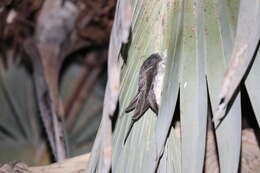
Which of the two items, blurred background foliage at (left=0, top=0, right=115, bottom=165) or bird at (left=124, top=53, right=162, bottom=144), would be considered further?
blurred background foliage at (left=0, top=0, right=115, bottom=165)

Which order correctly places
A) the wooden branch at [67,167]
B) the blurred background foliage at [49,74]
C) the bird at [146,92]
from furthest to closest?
the blurred background foliage at [49,74] → the wooden branch at [67,167] → the bird at [146,92]

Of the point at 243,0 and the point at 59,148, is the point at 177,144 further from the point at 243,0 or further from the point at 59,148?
the point at 59,148

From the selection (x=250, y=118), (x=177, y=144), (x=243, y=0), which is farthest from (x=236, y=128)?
(x=250, y=118)

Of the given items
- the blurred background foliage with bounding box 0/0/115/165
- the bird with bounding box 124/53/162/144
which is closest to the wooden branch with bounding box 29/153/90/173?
the bird with bounding box 124/53/162/144

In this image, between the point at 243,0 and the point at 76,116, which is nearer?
the point at 243,0

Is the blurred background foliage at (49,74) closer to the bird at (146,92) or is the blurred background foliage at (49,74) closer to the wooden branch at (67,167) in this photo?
the wooden branch at (67,167)

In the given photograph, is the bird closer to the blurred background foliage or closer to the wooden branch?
the wooden branch

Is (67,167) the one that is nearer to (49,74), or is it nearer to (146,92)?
(146,92)

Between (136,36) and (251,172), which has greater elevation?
(136,36)

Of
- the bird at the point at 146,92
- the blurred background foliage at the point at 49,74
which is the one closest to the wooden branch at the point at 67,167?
the bird at the point at 146,92
